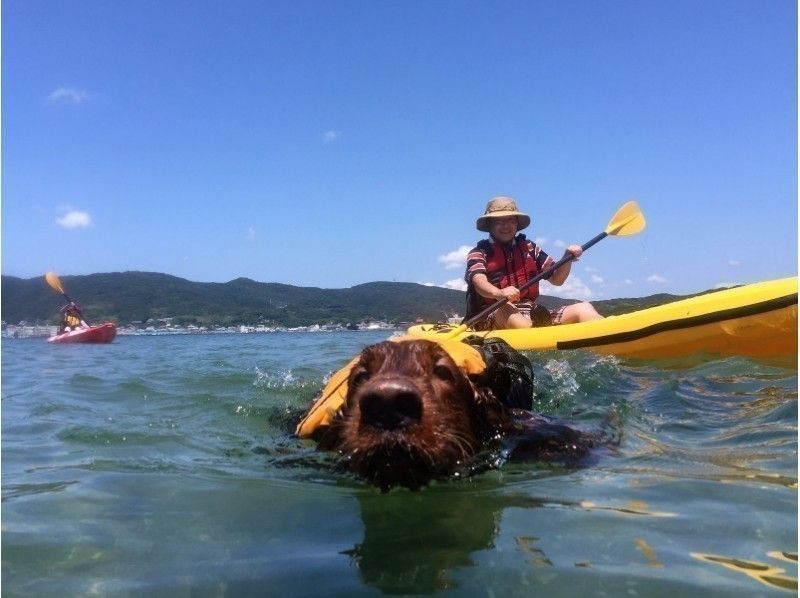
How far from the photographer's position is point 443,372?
3.43 m

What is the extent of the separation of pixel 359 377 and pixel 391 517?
2.87 ft

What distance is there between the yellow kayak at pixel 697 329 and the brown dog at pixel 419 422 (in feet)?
9.47

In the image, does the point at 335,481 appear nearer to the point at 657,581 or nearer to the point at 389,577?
the point at 389,577

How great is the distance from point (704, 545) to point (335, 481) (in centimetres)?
162

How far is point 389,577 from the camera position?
6.92ft

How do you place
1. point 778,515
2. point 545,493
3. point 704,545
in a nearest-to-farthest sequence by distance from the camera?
point 704,545 < point 778,515 < point 545,493

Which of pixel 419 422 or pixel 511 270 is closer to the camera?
pixel 419 422

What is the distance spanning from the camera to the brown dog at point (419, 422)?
287 cm

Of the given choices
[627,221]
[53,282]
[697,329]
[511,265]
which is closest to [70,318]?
[53,282]

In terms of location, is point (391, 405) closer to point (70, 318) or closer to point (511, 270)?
point (511, 270)

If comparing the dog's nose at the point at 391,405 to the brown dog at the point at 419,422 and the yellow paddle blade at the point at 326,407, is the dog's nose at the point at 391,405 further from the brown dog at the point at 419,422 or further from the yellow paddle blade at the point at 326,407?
the yellow paddle blade at the point at 326,407

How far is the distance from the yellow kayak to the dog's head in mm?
3205

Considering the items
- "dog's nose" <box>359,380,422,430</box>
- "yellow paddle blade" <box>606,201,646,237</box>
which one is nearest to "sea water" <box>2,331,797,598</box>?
"dog's nose" <box>359,380,422,430</box>

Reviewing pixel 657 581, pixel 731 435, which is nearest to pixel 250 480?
pixel 657 581
